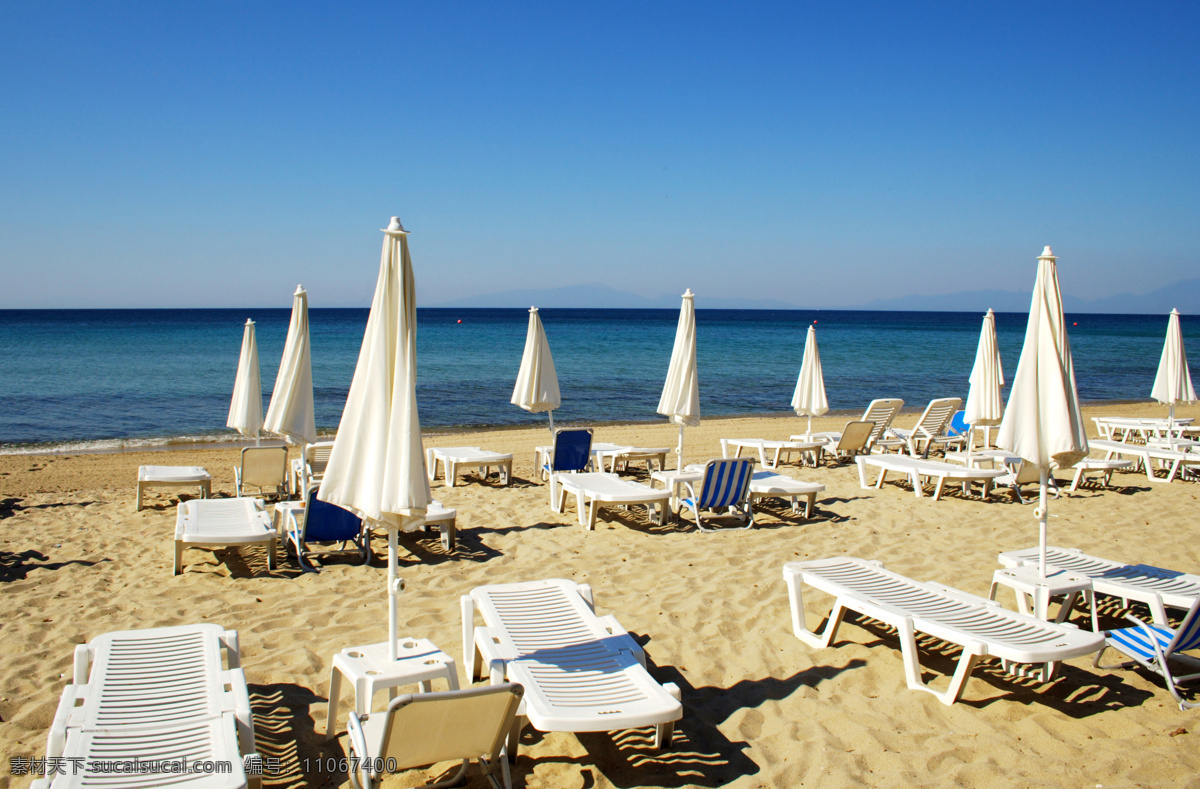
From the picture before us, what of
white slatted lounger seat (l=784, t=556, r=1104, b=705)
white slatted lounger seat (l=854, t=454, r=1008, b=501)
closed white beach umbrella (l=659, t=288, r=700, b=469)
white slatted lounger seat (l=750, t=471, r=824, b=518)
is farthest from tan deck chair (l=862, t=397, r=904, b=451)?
white slatted lounger seat (l=784, t=556, r=1104, b=705)

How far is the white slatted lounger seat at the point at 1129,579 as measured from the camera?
13.8 ft

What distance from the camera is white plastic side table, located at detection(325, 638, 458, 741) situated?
9.97ft

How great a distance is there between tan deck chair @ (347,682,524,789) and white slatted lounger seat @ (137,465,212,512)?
596 centimetres

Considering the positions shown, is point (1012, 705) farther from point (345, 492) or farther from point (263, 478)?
point (263, 478)

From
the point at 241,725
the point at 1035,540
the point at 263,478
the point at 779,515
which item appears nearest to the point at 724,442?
the point at 779,515

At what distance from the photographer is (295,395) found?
20.5ft

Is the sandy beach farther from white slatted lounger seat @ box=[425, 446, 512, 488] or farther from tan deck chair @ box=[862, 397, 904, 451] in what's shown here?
tan deck chair @ box=[862, 397, 904, 451]

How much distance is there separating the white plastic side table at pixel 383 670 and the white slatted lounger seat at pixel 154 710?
0.40 meters

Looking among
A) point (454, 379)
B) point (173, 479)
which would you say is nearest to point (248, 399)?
point (173, 479)

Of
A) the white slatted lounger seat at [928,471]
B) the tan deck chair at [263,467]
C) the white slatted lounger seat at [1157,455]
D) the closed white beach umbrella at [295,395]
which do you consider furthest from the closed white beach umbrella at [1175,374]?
the tan deck chair at [263,467]

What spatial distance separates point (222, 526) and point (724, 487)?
4.37 metres

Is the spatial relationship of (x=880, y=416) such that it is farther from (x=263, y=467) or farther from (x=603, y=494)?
(x=263, y=467)

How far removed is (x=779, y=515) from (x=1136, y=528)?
332 centimetres

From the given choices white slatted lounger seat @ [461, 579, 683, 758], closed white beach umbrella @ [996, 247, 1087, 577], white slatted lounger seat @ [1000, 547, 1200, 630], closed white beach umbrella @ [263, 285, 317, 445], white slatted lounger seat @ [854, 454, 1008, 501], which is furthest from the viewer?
white slatted lounger seat @ [854, 454, 1008, 501]
